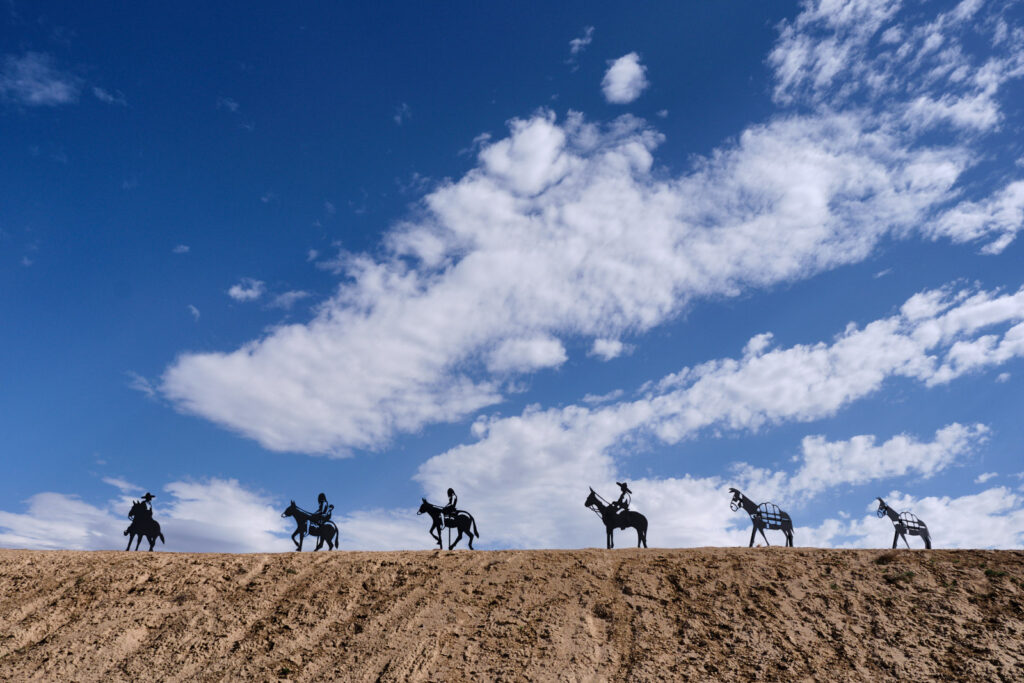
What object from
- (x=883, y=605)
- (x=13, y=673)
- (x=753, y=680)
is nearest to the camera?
(x=753, y=680)

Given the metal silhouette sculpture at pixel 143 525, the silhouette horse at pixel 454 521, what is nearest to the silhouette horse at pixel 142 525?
the metal silhouette sculpture at pixel 143 525

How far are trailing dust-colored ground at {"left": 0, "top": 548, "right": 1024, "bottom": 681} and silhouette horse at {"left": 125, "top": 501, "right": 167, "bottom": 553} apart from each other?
293 cm

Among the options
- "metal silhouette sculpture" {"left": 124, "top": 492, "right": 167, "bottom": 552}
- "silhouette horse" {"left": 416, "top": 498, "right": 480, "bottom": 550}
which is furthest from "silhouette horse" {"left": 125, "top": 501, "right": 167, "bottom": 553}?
"silhouette horse" {"left": 416, "top": 498, "right": 480, "bottom": 550}

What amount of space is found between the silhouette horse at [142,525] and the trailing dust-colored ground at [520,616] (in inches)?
116

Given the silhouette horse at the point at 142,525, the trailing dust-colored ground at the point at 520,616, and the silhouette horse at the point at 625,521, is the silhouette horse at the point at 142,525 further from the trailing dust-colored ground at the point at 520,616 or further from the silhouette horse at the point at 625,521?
the silhouette horse at the point at 625,521

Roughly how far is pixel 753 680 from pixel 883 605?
21.7 ft

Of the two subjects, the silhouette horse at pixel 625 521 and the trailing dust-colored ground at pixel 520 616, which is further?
the silhouette horse at pixel 625 521

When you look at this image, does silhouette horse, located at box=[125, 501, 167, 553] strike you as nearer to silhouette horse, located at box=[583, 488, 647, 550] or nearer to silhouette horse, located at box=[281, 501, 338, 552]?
silhouette horse, located at box=[281, 501, 338, 552]

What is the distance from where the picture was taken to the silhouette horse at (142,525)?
89.9 feet

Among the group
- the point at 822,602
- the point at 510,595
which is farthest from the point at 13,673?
the point at 822,602

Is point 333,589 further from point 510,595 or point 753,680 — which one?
point 753,680

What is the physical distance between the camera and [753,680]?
1592 cm

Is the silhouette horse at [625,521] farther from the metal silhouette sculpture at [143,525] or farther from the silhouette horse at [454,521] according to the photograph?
the metal silhouette sculpture at [143,525]

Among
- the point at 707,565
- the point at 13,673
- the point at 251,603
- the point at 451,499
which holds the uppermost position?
the point at 451,499
